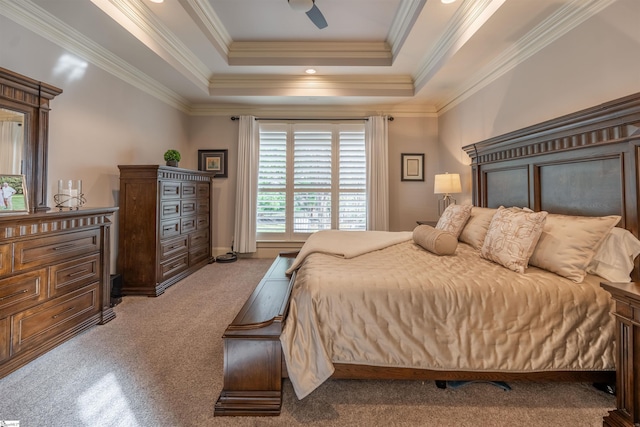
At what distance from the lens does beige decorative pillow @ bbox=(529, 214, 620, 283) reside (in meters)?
1.62

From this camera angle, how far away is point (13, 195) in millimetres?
1927

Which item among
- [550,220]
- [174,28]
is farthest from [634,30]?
[174,28]

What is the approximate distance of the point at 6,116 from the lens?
2023 mm

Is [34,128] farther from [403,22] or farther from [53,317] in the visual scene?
[403,22]

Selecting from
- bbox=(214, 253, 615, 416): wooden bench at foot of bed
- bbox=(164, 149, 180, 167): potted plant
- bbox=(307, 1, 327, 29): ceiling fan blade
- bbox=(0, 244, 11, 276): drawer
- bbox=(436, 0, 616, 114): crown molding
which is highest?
bbox=(307, 1, 327, 29): ceiling fan blade

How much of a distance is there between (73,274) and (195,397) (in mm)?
1543

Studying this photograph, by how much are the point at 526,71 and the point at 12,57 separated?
14.7 feet

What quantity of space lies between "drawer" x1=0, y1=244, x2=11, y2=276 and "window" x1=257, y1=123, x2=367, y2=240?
3203 millimetres

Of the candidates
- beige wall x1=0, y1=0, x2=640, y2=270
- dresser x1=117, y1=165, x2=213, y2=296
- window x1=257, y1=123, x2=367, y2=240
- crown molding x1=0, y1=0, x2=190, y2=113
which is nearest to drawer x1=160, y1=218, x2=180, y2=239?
dresser x1=117, y1=165, x2=213, y2=296

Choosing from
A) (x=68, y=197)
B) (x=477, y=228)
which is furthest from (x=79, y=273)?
(x=477, y=228)

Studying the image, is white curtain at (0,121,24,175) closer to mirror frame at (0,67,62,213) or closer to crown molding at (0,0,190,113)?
mirror frame at (0,67,62,213)

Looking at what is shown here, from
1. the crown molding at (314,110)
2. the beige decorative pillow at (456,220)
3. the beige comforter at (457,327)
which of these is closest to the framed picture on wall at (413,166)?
the crown molding at (314,110)

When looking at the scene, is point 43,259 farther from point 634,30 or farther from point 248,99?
point 634,30

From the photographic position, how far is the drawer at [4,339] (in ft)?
5.54
